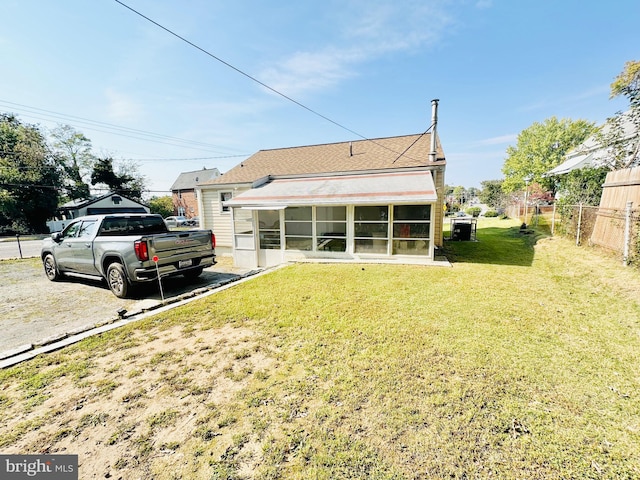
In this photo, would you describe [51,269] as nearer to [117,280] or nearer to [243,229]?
[117,280]

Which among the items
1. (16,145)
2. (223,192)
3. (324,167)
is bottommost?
(223,192)

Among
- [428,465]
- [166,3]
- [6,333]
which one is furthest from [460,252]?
[6,333]

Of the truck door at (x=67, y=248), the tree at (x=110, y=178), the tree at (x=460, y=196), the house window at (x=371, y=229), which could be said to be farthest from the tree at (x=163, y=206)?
the tree at (x=460, y=196)

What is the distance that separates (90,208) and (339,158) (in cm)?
3476

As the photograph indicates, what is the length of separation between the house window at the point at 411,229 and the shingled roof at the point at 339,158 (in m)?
3.24

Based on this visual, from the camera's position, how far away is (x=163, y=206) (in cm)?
4931

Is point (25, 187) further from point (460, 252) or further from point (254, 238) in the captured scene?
point (460, 252)

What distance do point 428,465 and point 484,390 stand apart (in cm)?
132

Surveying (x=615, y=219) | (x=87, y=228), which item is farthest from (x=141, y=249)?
(x=615, y=219)

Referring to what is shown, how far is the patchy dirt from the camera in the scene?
2301 millimetres

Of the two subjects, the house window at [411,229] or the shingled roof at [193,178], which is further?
the shingled roof at [193,178]

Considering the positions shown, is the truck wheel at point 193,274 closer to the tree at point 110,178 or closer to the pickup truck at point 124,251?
the pickup truck at point 124,251

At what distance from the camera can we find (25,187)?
31.4m

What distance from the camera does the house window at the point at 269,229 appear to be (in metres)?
11.8
